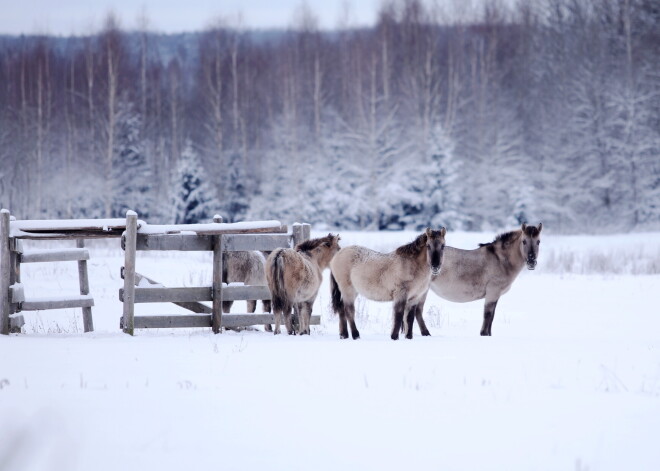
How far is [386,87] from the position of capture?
127 feet

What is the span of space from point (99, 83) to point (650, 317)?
3648 centimetres

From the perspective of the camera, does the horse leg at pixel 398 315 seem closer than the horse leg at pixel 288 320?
Yes

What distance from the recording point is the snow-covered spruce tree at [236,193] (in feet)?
132

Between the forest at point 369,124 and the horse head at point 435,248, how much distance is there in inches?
1010

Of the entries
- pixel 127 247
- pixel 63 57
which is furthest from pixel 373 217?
pixel 127 247

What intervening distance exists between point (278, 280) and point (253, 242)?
716mm

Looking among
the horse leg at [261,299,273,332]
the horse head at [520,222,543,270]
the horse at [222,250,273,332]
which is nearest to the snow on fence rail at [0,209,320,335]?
the horse leg at [261,299,273,332]

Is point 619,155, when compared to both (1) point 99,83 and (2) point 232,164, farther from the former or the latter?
(1) point 99,83

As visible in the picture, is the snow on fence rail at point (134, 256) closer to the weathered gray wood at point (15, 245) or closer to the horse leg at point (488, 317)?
the weathered gray wood at point (15, 245)

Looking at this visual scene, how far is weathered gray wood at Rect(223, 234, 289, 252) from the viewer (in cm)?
961

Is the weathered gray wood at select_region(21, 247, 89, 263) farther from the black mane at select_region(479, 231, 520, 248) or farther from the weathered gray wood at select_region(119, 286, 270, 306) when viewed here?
the black mane at select_region(479, 231, 520, 248)

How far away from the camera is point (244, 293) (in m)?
9.95

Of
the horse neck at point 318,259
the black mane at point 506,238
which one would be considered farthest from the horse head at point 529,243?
the horse neck at point 318,259

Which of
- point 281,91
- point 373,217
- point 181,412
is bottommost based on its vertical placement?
point 373,217
